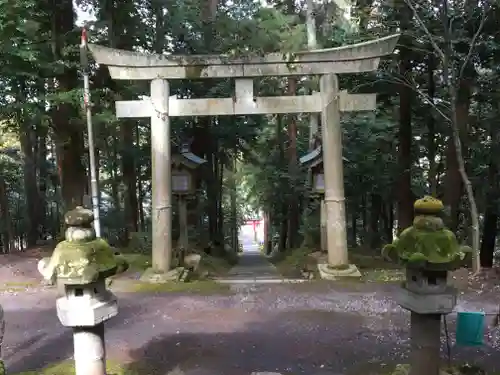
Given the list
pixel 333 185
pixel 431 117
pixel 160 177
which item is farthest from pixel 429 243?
pixel 431 117

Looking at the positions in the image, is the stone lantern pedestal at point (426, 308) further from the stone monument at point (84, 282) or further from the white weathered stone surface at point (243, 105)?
the white weathered stone surface at point (243, 105)

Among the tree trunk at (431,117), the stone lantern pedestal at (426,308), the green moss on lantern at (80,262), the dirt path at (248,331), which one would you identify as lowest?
the dirt path at (248,331)

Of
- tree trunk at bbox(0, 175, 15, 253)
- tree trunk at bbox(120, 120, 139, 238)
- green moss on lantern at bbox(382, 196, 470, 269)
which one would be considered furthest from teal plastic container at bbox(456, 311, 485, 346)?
tree trunk at bbox(0, 175, 15, 253)

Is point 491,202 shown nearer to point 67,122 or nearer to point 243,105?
point 243,105

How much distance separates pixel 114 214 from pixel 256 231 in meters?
43.6

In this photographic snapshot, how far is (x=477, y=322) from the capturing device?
224 inches

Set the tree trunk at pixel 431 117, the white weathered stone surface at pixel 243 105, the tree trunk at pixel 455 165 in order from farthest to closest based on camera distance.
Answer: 1. the tree trunk at pixel 431 117
2. the tree trunk at pixel 455 165
3. the white weathered stone surface at pixel 243 105

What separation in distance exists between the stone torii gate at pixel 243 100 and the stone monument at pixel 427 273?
22.9ft

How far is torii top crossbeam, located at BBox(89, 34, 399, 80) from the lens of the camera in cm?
1148

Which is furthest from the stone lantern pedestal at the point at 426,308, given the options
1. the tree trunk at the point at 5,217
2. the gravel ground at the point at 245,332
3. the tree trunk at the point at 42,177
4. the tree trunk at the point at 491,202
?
the tree trunk at the point at 42,177

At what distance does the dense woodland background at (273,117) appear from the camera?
485 inches

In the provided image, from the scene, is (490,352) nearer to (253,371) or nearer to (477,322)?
(477,322)

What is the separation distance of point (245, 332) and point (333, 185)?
17.1 feet

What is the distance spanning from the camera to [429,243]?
4.36 metres
